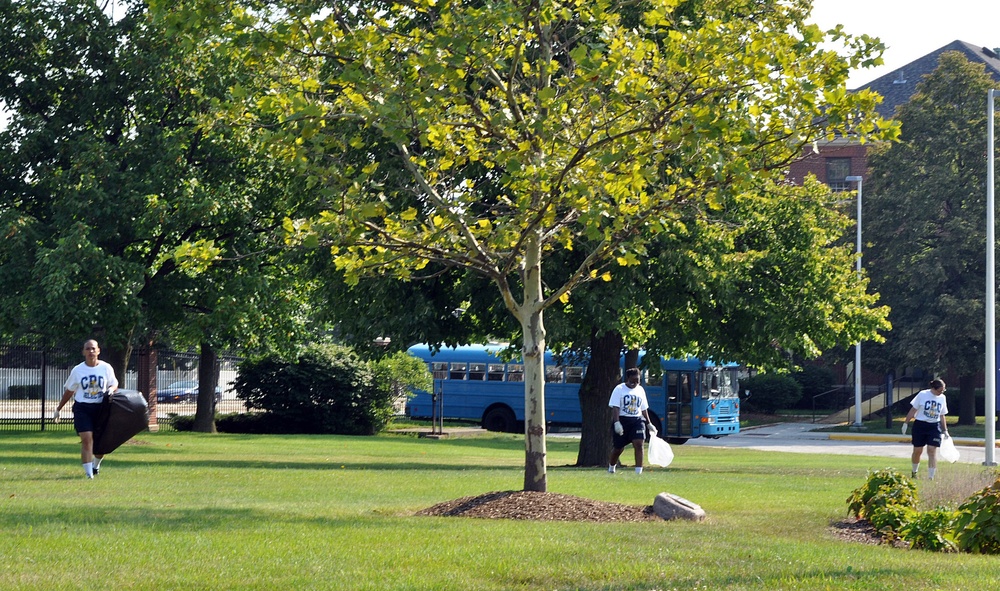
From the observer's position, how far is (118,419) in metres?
15.2

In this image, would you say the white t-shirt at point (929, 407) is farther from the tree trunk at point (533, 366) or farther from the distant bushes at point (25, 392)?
the distant bushes at point (25, 392)

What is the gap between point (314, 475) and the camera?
18844 mm

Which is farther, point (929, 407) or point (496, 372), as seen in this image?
point (496, 372)

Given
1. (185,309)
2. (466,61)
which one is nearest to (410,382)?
(185,309)

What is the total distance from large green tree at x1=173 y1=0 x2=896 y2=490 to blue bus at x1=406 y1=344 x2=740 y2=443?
25648 millimetres

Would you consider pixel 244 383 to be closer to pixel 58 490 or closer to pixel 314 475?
pixel 314 475

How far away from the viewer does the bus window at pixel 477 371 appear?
146 feet

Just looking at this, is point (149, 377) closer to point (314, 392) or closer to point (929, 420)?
point (314, 392)

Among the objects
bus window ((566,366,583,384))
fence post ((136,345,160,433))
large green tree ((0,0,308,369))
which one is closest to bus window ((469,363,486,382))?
bus window ((566,366,583,384))

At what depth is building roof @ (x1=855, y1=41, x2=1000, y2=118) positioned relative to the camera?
64750 mm

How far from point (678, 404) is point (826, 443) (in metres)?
5.67

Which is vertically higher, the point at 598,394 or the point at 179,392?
the point at 598,394

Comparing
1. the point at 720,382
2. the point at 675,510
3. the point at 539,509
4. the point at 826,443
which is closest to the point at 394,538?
the point at 539,509

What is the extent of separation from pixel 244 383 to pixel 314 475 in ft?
68.4
